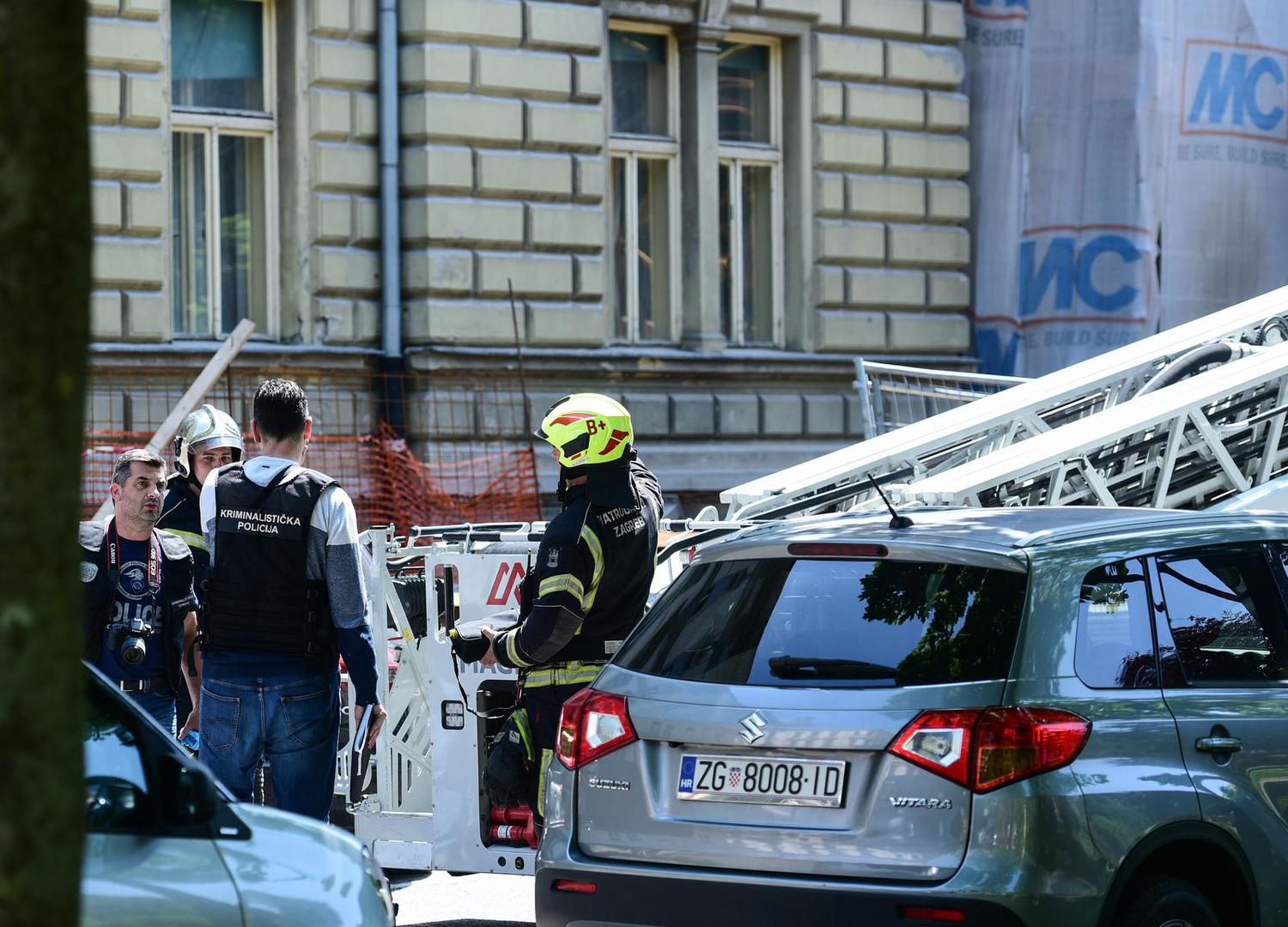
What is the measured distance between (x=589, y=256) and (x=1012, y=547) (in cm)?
1142

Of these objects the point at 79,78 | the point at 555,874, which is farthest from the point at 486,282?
the point at 79,78

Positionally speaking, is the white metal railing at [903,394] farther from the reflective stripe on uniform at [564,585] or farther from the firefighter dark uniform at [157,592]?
the reflective stripe on uniform at [564,585]

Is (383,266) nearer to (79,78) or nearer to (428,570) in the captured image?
(428,570)

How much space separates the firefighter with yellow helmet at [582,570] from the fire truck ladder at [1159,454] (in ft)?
A: 9.12

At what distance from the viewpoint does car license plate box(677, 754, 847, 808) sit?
15.4 feet

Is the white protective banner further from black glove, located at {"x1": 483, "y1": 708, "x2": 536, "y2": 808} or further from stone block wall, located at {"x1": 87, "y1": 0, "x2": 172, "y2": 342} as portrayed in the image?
black glove, located at {"x1": 483, "y1": 708, "x2": 536, "y2": 808}

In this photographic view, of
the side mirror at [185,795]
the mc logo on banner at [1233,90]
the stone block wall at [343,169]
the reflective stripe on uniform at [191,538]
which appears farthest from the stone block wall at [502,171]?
the side mirror at [185,795]

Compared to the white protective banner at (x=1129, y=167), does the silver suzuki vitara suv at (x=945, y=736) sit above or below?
below

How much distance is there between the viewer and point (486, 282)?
1540cm

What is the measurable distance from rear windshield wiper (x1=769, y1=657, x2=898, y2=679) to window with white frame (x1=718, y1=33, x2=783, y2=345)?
42.0ft

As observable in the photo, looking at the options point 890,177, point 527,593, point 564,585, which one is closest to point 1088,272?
point 890,177

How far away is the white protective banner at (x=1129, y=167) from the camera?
692 inches

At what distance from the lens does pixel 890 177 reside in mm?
17781

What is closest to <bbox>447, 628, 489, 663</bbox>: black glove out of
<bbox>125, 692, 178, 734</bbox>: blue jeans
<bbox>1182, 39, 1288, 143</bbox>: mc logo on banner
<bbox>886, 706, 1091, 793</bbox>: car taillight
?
<bbox>125, 692, 178, 734</bbox>: blue jeans
